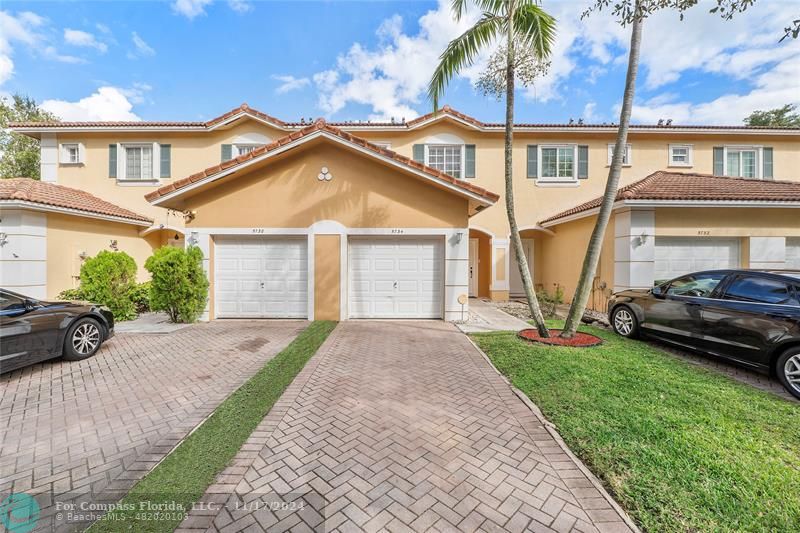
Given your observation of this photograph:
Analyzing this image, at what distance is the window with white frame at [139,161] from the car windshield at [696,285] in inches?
739

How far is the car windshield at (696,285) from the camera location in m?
5.90

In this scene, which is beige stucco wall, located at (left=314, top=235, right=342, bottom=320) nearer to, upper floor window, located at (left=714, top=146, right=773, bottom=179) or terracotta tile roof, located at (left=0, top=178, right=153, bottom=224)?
terracotta tile roof, located at (left=0, top=178, right=153, bottom=224)

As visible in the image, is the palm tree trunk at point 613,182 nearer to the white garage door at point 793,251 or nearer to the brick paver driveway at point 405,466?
the brick paver driveway at point 405,466

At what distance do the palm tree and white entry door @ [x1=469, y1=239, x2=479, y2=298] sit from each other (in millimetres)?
7578

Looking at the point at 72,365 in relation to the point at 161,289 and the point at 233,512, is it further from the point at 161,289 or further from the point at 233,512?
the point at 233,512

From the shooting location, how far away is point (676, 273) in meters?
9.47

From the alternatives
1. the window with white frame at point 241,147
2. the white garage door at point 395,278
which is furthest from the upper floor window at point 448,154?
the window with white frame at point 241,147

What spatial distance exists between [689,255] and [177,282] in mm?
14937

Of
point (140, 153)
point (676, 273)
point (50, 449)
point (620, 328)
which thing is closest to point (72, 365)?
point (50, 449)

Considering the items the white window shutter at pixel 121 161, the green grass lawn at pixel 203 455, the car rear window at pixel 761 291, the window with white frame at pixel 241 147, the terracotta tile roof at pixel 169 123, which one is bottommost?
the green grass lawn at pixel 203 455

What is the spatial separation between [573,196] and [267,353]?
14.0 meters

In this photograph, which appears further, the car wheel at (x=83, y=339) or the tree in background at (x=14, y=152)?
the tree in background at (x=14, y=152)

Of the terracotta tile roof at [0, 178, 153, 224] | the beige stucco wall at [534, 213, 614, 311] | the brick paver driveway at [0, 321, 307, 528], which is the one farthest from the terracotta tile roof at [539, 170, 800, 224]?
the terracotta tile roof at [0, 178, 153, 224]

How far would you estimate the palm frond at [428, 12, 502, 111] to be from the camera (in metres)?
6.70
